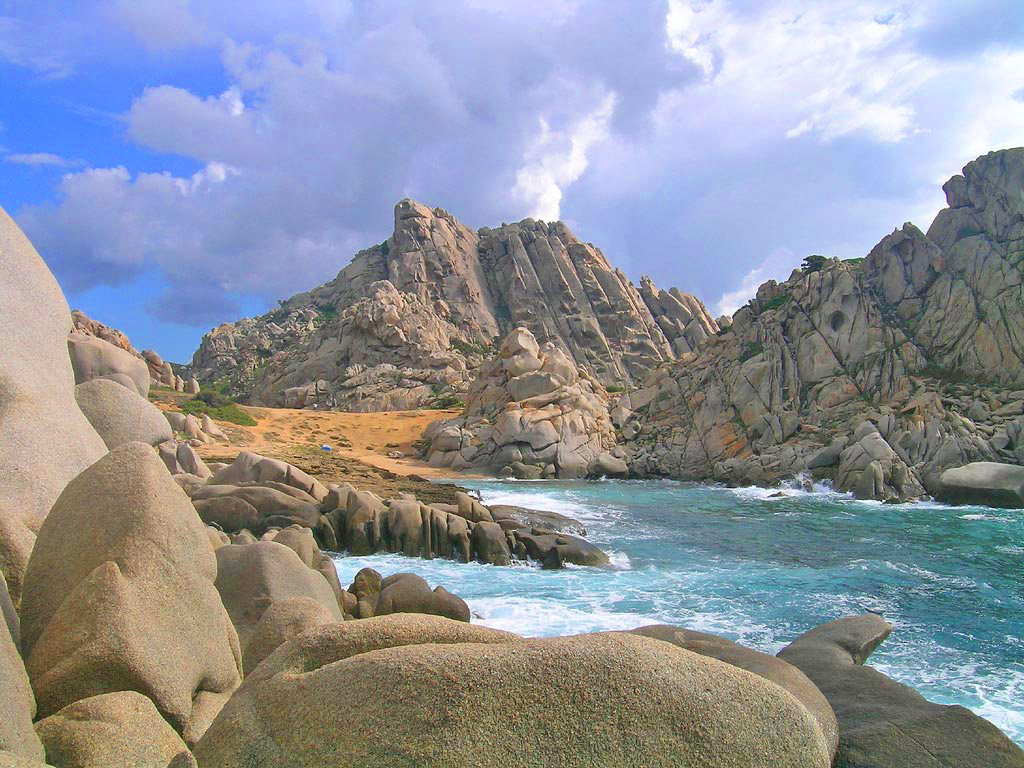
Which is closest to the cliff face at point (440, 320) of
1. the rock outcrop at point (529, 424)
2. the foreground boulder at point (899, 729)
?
the rock outcrop at point (529, 424)

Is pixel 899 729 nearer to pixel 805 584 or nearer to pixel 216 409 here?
pixel 805 584

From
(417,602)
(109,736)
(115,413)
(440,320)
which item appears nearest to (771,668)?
(109,736)

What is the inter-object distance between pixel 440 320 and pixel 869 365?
5782 centimetres

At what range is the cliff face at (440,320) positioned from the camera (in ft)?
268

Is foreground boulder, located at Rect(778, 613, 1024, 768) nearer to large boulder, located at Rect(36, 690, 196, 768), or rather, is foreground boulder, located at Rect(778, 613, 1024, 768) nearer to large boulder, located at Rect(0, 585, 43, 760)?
large boulder, located at Rect(36, 690, 196, 768)

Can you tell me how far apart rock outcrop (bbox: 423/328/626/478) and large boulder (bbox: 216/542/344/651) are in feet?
126

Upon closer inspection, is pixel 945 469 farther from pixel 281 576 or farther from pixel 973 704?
pixel 281 576

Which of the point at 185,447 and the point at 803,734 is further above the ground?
the point at 185,447

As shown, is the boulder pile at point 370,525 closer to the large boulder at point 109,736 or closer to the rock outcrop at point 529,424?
the large boulder at point 109,736

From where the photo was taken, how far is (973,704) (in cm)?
923

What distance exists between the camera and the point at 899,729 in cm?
612

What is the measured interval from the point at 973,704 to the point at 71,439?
39.2 feet

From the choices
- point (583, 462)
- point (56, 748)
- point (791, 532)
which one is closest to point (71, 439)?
point (56, 748)

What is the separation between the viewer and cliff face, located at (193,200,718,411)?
268 feet
